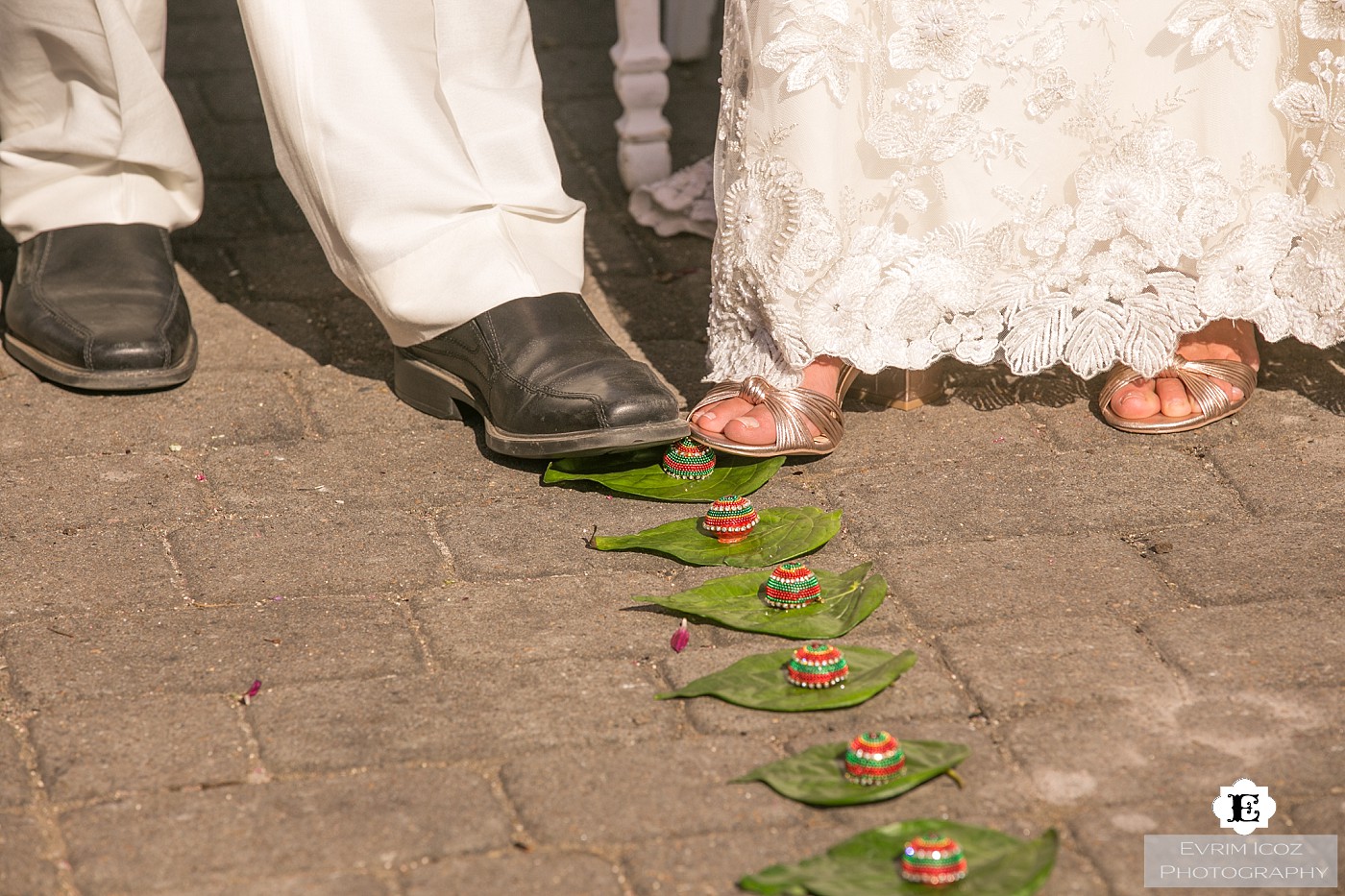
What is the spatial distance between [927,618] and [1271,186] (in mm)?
812

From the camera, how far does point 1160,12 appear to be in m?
1.88

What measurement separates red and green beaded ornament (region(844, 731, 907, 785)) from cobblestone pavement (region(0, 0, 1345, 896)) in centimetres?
3

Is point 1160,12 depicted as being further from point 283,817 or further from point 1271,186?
point 283,817

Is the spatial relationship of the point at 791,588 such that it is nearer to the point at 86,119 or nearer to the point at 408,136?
the point at 408,136

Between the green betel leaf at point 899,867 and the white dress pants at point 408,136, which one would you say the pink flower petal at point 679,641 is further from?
the white dress pants at point 408,136

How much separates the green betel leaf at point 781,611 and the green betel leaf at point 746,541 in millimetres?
50

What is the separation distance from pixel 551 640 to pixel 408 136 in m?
0.77

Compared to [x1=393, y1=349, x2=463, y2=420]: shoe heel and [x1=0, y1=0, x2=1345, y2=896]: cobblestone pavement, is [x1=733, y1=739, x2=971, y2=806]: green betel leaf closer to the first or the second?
[x1=0, y1=0, x2=1345, y2=896]: cobblestone pavement

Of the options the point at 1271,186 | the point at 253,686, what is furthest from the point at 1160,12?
the point at 253,686

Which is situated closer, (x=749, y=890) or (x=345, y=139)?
(x=749, y=890)

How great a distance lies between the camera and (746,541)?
182cm

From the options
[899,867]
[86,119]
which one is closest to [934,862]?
[899,867]

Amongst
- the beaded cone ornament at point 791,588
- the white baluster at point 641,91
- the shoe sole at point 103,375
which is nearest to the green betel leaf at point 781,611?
the beaded cone ornament at point 791,588

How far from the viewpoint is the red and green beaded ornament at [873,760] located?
1.36 meters
